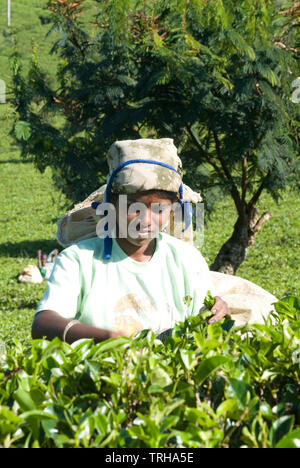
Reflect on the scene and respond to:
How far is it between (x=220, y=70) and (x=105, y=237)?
4.89 metres

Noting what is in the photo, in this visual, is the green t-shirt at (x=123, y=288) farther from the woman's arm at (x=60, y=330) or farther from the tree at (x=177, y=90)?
the tree at (x=177, y=90)

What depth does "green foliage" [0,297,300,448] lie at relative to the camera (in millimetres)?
1502

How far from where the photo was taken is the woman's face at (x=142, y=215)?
102 inches

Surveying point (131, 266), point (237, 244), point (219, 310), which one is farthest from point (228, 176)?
point (219, 310)

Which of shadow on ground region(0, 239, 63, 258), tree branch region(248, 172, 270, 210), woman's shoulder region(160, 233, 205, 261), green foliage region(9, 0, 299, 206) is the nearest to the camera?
woman's shoulder region(160, 233, 205, 261)

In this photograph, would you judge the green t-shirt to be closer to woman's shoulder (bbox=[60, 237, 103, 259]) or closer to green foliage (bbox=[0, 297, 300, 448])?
woman's shoulder (bbox=[60, 237, 103, 259])

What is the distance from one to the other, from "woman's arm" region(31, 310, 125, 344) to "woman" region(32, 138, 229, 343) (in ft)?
0.09

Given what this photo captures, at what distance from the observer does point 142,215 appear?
8.48 feet

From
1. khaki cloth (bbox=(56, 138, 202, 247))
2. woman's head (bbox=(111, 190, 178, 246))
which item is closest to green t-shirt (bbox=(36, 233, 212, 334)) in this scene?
woman's head (bbox=(111, 190, 178, 246))

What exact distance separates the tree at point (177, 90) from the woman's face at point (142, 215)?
453 centimetres

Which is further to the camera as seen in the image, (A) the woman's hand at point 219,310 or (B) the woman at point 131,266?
(B) the woman at point 131,266

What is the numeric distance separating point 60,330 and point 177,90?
565 cm

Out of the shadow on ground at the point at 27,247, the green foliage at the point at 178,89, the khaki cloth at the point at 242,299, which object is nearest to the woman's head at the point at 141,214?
the khaki cloth at the point at 242,299

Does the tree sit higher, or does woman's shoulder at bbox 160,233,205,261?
the tree
